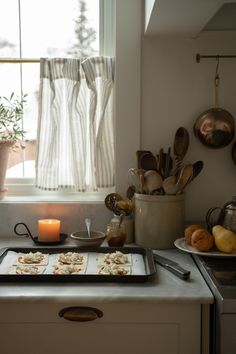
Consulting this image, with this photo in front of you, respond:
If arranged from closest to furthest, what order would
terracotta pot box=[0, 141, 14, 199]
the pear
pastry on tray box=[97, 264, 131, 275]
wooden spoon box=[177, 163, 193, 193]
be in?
pastry on tray box=[97, 264, 131, 275]
the pear
wooden spoon box=[177, 163, 193, 193]
terracotta pot box=[0, 141, 14, 199]

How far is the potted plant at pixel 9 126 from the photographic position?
176 centimetres

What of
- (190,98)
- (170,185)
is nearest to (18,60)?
(190,98)

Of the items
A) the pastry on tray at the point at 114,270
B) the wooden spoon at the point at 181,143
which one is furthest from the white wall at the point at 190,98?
the pastry on tray at the point at 114,270

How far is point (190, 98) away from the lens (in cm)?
174

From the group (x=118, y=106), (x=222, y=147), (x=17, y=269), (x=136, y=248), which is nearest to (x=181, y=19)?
(x=118, y=106)

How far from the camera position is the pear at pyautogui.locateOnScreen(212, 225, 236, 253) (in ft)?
4.59

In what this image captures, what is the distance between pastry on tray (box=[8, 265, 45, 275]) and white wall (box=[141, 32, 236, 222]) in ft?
2.25

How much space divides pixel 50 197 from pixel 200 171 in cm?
66

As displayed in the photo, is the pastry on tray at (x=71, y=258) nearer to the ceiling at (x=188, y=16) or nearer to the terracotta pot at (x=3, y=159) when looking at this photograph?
the terracotta pot at (x=3, y=159)

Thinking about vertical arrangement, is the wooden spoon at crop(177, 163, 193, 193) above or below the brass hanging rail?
below

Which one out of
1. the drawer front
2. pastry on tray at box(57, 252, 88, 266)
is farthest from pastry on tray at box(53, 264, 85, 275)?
the drawer front

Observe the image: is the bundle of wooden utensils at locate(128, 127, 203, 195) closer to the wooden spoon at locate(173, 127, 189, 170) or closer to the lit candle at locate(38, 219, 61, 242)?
A: the wooden spoon at locate(173, 127, 189, 170)

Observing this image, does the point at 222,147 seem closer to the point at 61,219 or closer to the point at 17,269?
the point at 61,219

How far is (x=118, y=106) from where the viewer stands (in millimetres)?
1726
